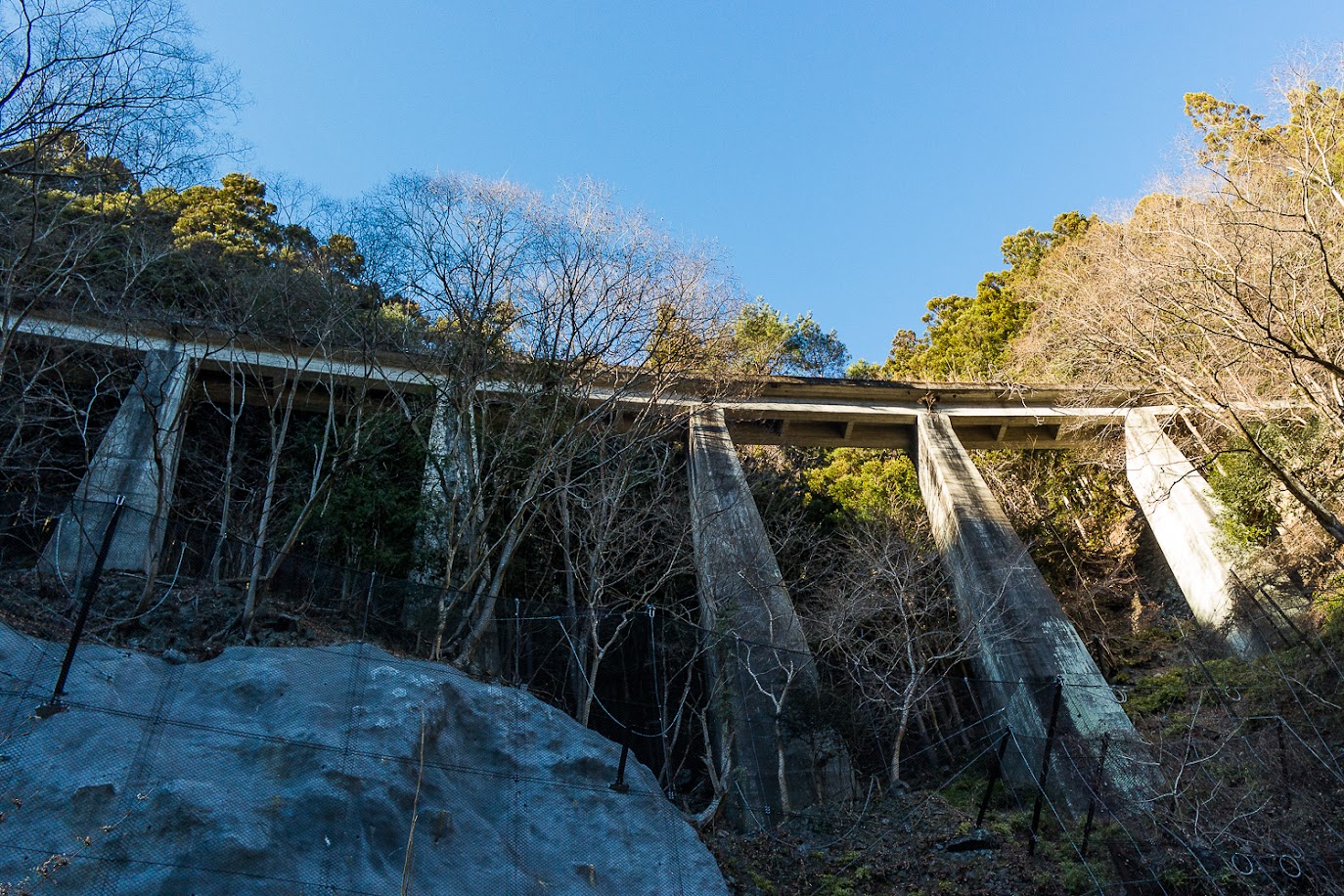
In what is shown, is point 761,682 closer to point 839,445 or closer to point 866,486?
point 839,445

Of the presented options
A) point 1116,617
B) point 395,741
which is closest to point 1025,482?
point 1116,617

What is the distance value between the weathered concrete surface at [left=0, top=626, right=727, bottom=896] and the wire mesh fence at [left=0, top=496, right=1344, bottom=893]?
0.02 meters

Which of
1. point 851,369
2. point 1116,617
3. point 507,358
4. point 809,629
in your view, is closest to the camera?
point 507,358

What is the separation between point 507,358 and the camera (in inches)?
490

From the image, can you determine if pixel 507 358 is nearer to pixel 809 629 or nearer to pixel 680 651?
pixel 680 651

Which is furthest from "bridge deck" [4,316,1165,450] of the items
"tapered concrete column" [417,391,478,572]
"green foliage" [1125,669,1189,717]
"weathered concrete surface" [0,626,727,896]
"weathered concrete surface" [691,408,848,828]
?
"weathered concrete surface" [0,626,727,896]

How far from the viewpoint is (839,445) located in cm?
1919

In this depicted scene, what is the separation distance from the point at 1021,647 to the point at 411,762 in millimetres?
9066

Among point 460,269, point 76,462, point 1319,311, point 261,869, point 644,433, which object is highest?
point 1319,311

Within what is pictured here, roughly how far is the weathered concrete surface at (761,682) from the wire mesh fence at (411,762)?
0.53 feet

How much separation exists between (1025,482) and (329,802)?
17.2m

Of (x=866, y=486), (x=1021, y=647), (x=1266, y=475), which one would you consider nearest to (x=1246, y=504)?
(x=1266, y=475)

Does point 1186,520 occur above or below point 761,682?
above

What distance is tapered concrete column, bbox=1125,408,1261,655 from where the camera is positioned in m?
13.9
